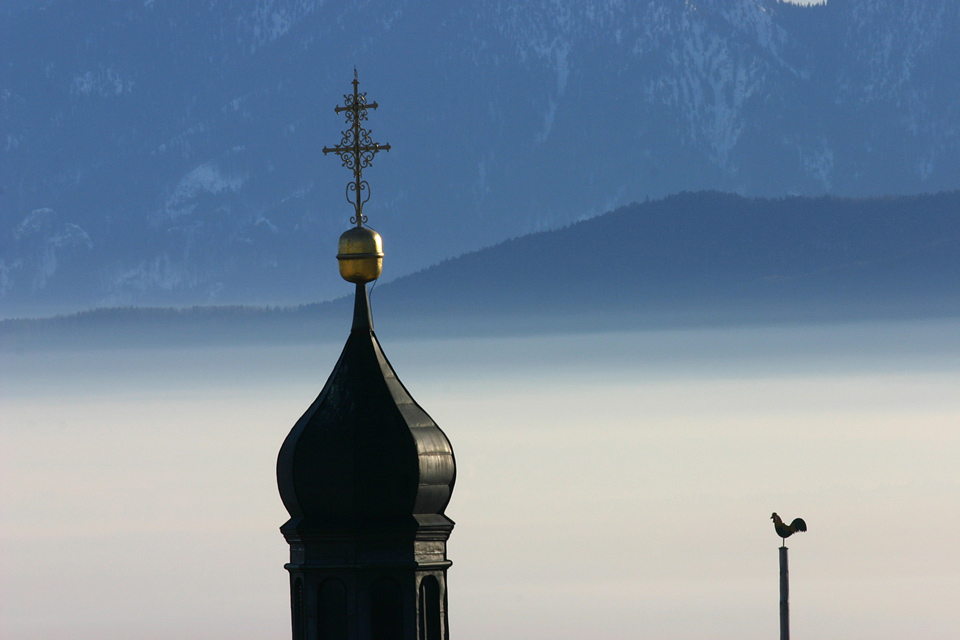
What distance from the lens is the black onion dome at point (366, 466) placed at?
1335 inches

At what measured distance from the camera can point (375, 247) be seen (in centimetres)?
3550

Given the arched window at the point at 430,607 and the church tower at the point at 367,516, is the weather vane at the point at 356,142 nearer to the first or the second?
the church tower at the point at 367,516

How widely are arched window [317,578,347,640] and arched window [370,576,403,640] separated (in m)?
0.44

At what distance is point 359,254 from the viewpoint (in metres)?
35.4

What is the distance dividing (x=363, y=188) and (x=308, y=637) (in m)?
6.92

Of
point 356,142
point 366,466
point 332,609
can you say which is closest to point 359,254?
point 356,142

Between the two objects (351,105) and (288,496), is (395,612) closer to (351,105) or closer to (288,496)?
(288,496)

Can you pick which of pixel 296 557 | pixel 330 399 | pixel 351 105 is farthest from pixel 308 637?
pixel 351 105

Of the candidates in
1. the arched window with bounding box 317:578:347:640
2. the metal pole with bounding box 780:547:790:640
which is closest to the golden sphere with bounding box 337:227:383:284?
the arched window with bounding box 317:578:347:640

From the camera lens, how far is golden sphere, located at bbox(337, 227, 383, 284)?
116ft

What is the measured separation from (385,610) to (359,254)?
5.52 meters

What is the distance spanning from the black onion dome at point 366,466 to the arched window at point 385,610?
86cm

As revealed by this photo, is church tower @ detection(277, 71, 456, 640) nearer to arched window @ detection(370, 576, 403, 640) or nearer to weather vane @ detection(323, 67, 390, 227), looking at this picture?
arched window @ detection(370, 576, 403, 640)

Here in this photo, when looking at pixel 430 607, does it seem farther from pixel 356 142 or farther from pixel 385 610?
pixel 356 142
